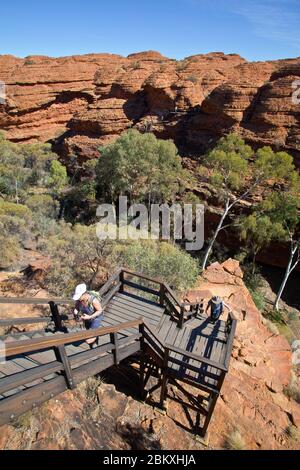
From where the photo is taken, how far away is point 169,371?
572cm

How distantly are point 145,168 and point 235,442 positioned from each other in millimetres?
20172

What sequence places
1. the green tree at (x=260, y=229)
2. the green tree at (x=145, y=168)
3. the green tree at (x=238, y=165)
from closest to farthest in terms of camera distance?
the green tree at (x=238, y=165), the green tree at (x=260, y=229), the green tree at (x=145, y=168)

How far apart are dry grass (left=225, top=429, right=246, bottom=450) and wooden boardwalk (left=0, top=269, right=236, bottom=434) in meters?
0.51

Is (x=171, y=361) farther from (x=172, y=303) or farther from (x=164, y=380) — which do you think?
→ (x=172, y=303)

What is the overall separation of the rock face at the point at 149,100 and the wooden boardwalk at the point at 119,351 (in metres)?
20.9

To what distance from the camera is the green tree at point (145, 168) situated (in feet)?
76.5

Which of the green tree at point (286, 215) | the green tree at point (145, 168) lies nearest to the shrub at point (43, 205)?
the green tree at point (145, 168)

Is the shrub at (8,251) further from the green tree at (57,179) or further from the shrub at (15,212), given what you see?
the green tree at (57,179)

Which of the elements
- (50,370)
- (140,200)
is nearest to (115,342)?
(50,370)

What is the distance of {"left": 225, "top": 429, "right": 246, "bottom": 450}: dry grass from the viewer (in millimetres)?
5348

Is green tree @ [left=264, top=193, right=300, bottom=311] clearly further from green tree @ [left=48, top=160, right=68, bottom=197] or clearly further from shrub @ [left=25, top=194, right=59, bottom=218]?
green tree @ [left=48, top=160, right=68, bottom=197]

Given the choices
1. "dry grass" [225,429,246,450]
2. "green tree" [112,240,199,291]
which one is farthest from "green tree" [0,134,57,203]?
"dry grass" [225,429,246,450]

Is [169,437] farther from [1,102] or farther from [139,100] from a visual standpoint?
[1,102]

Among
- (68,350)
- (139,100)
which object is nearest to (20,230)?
(68,350)
